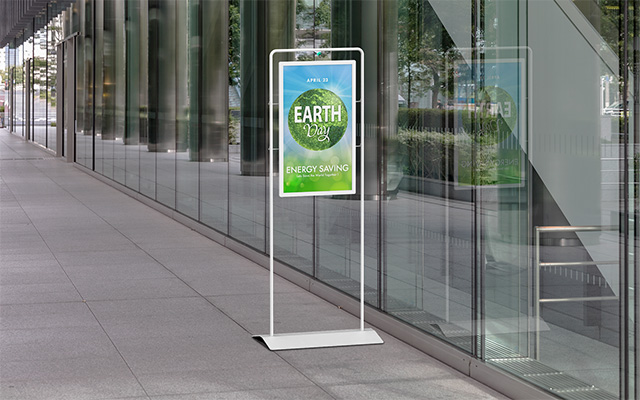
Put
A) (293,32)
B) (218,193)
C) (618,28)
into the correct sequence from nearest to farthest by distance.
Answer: (618,28) < (293,32) < (218,193)

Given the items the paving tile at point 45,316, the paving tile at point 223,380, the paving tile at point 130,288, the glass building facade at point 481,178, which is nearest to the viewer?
the glass building facade at point 481,178

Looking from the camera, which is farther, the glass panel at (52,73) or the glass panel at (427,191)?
the glass panel at (52,73)

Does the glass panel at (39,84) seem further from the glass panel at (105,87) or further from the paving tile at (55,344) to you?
the paving tile at (55,344)

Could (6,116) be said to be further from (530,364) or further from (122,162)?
(530,364)

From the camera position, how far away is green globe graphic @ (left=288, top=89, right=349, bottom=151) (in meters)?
7.33

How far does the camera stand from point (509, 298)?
5.93 m

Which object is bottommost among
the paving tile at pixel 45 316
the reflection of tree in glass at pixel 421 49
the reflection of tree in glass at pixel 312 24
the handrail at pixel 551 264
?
the paving tile at pixel 45 316

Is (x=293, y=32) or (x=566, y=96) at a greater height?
(x=293, y=32)

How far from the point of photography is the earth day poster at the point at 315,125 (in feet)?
23.9

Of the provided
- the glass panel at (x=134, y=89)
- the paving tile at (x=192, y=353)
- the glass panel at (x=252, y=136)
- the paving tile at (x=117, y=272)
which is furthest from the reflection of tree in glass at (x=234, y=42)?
the glass panel at (x=134, y=89)

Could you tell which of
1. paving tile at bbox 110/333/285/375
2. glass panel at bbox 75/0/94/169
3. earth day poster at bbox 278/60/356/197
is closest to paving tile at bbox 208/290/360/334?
paving tile at bbox 110/333/285/375

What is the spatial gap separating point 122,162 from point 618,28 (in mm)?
17272

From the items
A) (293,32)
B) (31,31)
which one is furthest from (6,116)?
(293,32)

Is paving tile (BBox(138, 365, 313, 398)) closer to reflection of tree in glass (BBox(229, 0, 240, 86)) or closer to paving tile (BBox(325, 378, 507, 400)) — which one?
paving tile (BBox(325, 378, 507, 400))
